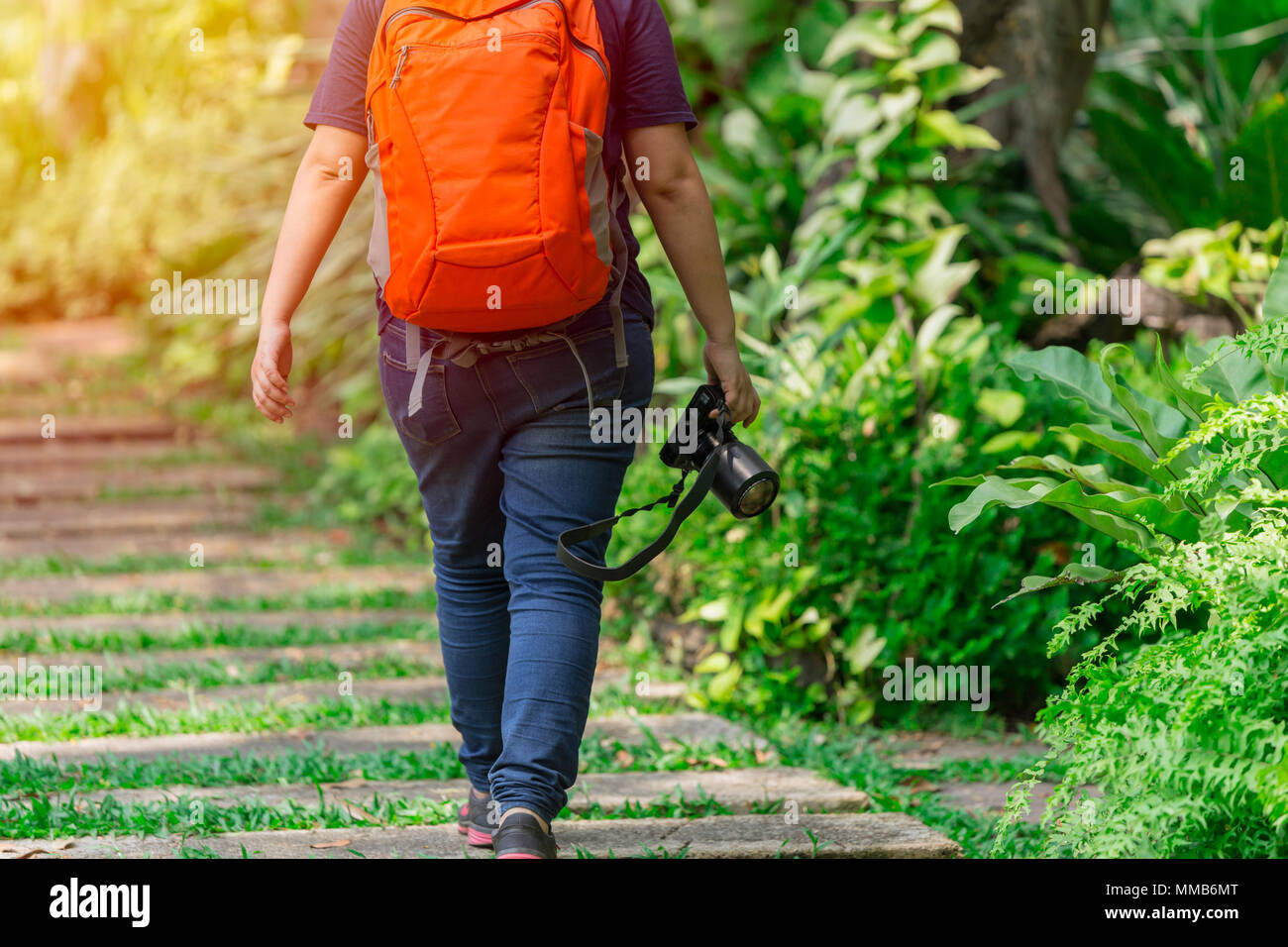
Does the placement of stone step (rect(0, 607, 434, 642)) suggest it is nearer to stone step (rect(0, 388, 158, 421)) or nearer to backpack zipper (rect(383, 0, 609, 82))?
backpack zipper (rect(383, 0, 609, 82))

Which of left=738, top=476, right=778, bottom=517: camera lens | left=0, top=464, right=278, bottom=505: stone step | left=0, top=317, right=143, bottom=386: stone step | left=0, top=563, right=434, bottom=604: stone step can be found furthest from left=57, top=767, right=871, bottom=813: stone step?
left=0, top=317, right=143, bottom=386: stone step

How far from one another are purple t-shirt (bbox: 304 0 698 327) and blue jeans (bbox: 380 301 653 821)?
350mm

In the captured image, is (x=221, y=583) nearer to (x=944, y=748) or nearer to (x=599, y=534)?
(x=944, y=748)

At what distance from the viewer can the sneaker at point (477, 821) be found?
2529 mm

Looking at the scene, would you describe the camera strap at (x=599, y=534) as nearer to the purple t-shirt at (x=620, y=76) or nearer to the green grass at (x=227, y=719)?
the purple t-shirt at (x=620, y=76)

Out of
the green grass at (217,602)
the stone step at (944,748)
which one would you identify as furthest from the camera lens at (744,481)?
the green grass at (217,602)

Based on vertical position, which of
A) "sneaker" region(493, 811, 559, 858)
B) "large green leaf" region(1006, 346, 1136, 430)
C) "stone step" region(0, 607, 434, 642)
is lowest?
"sneaker" region(493, 811, 559, 858)

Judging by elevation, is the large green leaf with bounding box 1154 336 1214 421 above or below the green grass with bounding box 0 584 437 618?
above

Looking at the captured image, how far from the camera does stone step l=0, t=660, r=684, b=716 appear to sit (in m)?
3.53

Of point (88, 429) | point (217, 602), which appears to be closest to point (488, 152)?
point (217, 602)

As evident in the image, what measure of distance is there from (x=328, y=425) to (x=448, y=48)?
609 centimetres

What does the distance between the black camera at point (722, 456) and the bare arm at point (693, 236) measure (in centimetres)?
5

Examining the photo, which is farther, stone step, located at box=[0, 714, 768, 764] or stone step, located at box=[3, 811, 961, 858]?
stone step, located at box=[0, 714, 768, 764]
